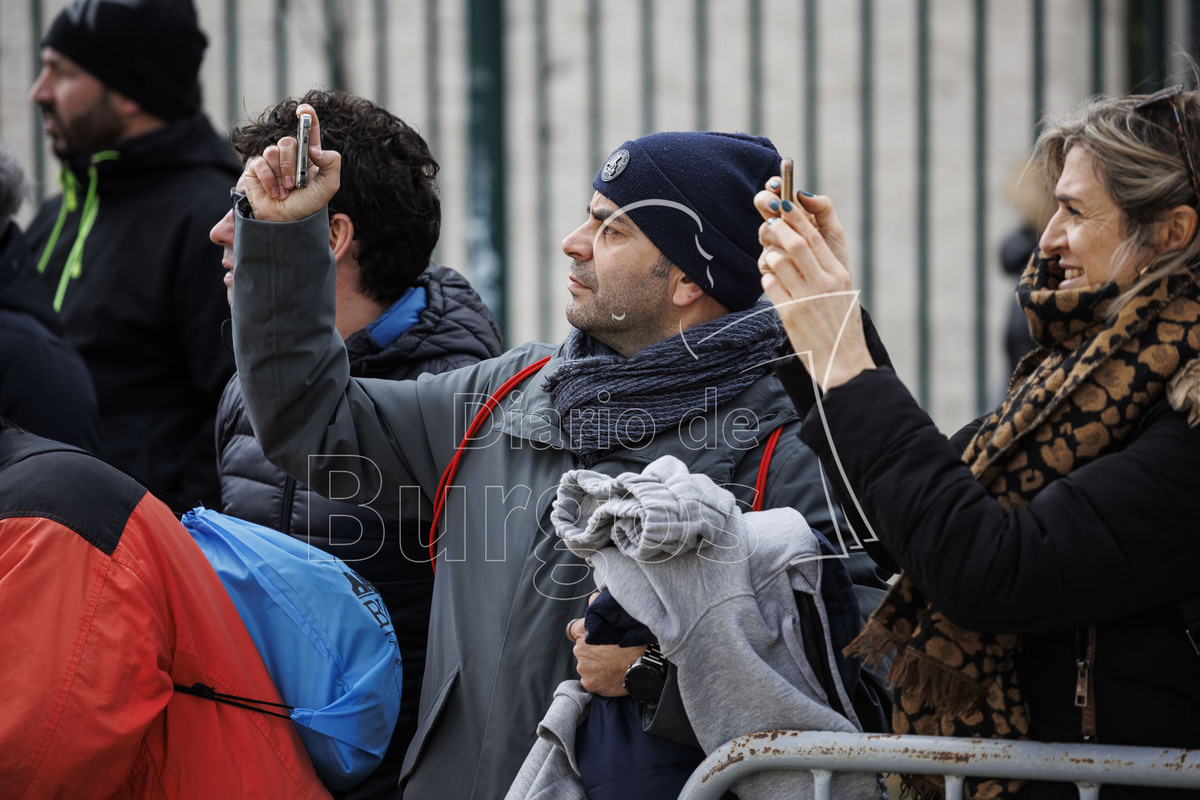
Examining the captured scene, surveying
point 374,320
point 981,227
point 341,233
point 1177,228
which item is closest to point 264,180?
point 341,233

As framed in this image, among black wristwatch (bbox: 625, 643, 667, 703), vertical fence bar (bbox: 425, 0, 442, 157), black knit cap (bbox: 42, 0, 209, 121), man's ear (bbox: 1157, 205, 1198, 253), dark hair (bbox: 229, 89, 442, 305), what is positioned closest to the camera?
man's ear (bbox: 1157, 205, 1198, 253)

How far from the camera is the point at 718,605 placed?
1.76 m

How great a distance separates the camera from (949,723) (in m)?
1.73

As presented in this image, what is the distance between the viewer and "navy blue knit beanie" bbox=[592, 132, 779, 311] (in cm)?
225

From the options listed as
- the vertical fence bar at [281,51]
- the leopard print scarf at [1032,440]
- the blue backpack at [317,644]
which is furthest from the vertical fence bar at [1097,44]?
the blue backpack at [317,644]

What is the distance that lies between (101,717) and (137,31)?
2.53 metres

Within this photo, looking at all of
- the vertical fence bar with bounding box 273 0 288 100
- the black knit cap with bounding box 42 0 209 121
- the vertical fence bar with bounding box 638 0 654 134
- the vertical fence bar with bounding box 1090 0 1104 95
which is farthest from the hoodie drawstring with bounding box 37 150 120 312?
the vertical fence bar with bounding box 1090 0 1104 95

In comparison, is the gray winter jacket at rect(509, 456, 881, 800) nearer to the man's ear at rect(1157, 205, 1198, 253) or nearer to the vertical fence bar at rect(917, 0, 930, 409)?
the man's ear at rect(1157, 205, 1198, 253)

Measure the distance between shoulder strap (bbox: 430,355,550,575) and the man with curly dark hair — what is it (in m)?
0.15

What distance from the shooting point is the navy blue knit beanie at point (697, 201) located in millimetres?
2250

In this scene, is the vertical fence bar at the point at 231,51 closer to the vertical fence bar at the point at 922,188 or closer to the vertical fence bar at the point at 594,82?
the vertical fence bar at the point at 594,82

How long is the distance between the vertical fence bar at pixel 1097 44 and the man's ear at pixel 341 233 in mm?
3235

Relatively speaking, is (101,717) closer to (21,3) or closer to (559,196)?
(559,196)

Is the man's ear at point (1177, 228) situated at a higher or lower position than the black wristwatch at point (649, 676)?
higher
